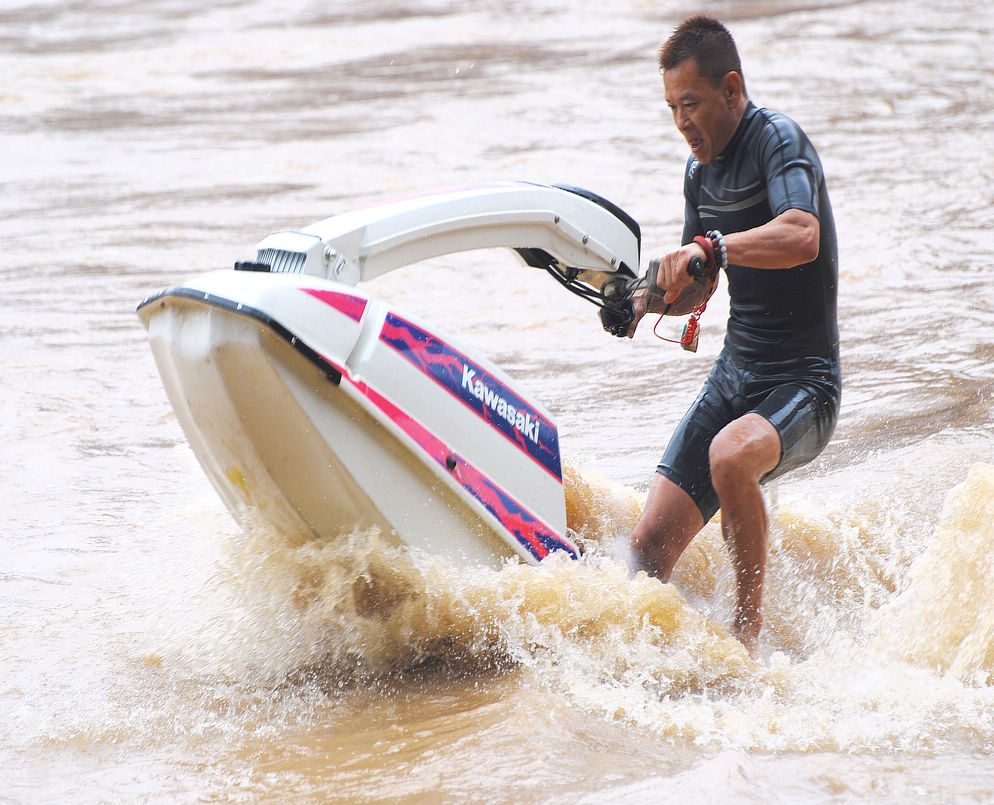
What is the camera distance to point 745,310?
3.71 meters

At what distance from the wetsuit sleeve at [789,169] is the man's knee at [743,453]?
63cm

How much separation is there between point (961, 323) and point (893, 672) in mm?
4423

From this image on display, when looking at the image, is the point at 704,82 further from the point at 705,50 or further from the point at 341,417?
the point at 341,417

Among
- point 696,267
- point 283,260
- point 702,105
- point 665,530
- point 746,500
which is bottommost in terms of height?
point 665,530

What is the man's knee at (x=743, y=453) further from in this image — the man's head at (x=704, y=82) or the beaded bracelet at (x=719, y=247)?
the man's head at (x=704, y=82)

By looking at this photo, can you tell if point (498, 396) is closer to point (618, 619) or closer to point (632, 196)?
point (618, 619)

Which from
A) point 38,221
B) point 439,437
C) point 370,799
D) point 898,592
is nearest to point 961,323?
point 898,592

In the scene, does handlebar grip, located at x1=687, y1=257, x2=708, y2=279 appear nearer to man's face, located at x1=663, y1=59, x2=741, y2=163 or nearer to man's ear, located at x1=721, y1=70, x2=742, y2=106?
man's face, located at x1=663, y1=59, x2=741, y2=163

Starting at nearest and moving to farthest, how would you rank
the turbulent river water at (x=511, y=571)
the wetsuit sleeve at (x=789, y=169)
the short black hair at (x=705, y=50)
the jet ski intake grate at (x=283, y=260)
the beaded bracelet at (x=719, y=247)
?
the turbulent river water at (x=511, y=571) < the jet ski intake grate at (x=283, y=260) < the beaded bracelet at (x=719, y=247) < the wetsuit sleeve at (x=789, y=169) < the short black hair at (x=705, y=50)

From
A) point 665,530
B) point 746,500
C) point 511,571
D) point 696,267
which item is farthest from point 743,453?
point 511,571

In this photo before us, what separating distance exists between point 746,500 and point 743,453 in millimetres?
142

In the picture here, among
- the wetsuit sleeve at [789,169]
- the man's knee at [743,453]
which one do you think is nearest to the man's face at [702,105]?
the wetsuit sleeve at [789,169]

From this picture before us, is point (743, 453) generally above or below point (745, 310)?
below

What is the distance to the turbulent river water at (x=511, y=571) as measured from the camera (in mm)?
2787
